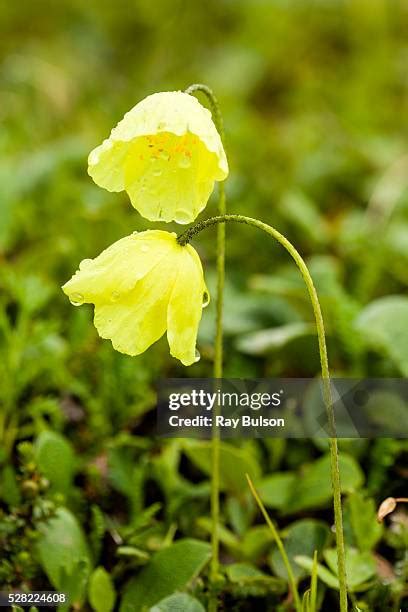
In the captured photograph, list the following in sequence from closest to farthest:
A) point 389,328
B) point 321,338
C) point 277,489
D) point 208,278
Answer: point 321,338, point 277,489, point 389,328, point 208,278

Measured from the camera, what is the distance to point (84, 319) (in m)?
1.81

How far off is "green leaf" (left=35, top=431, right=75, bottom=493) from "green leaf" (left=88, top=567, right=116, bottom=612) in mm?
208

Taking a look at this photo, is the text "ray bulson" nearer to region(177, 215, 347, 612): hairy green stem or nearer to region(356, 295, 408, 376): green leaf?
region(356, 295, 408, 376): green leaf

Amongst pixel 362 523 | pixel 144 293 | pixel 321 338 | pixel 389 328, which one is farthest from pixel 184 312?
pixel 389 328

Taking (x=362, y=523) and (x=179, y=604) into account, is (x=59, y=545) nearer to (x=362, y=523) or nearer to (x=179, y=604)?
(x=179, y=604)

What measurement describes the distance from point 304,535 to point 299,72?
A: 2772mm

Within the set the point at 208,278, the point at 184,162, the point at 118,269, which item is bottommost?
the point at 118,269

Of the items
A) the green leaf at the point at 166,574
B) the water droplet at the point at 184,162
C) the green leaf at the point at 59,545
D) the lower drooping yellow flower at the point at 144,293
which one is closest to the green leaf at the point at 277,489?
the green leaf at the point at 166,574

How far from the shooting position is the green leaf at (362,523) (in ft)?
4.40

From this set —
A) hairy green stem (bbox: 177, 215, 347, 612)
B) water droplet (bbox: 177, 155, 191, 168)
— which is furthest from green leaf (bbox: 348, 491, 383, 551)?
water droplet (bbox: 177, 155, 191, 168)

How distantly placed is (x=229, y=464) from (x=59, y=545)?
1.02 ft

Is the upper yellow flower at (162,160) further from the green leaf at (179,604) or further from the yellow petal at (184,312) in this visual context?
the green leaf at (179,604)

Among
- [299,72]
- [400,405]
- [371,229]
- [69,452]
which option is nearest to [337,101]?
[299,72]

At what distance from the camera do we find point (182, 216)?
1062 mm
